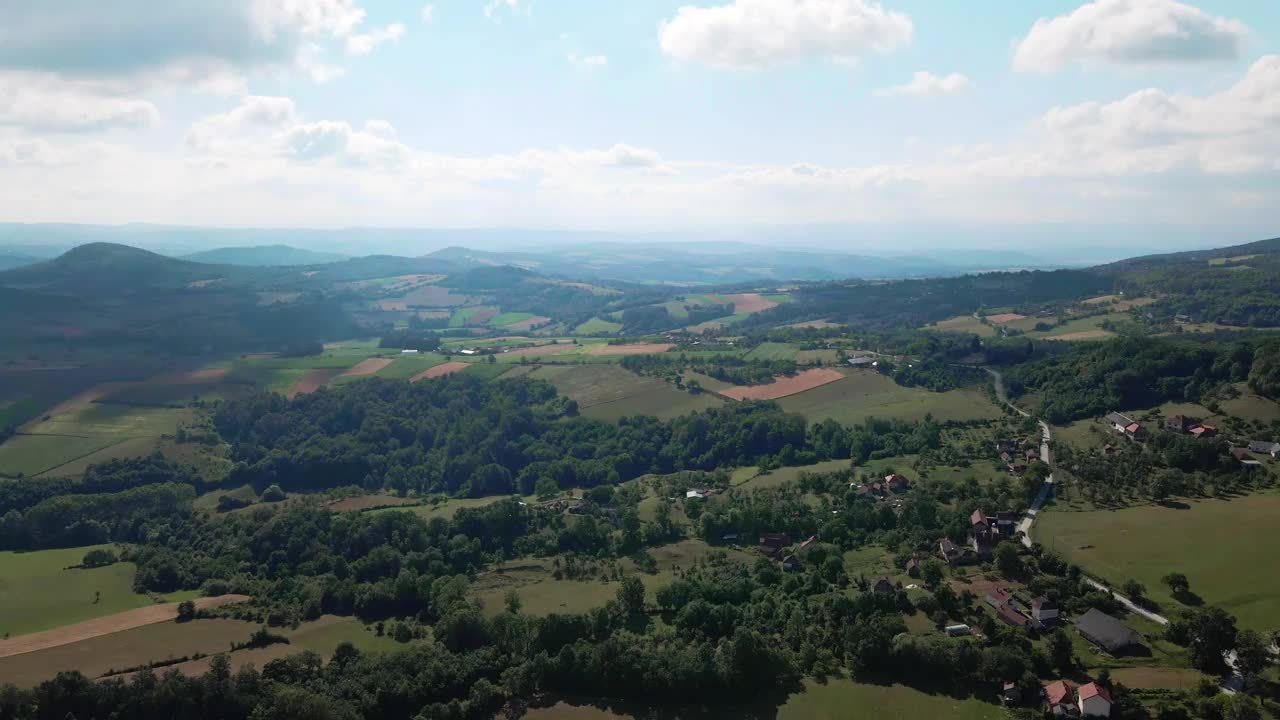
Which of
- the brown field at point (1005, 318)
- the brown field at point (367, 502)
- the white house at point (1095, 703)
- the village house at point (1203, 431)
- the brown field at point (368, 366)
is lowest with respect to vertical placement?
the brown field at point (367, 502)

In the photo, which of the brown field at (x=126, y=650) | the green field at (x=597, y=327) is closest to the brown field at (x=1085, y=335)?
the green field at (x=597, y=327)

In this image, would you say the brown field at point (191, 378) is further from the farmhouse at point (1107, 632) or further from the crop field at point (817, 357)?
the farmhouse at point (1107, 632)

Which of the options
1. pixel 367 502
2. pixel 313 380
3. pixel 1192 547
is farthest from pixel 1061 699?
pixel 313 380

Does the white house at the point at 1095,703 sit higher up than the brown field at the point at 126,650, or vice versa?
the white house at the point at 1095,703

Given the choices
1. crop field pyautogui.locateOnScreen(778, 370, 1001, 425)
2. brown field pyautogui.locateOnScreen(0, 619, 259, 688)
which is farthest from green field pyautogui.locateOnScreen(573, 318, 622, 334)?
brown field pyautogui.locateOnScreen(0, 619, 259, 688)

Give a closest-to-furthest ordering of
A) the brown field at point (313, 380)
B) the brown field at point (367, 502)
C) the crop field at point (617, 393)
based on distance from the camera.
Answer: the brown field at point (367, 502) < the crop field at point (617, 393) < the brown field at point (313, 380)

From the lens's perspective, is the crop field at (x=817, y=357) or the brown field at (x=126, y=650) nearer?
the brown field at (x=126, y=650)

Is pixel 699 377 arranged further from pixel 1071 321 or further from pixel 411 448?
pixel 1071 321

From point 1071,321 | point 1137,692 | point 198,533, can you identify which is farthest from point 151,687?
point 1071,321
